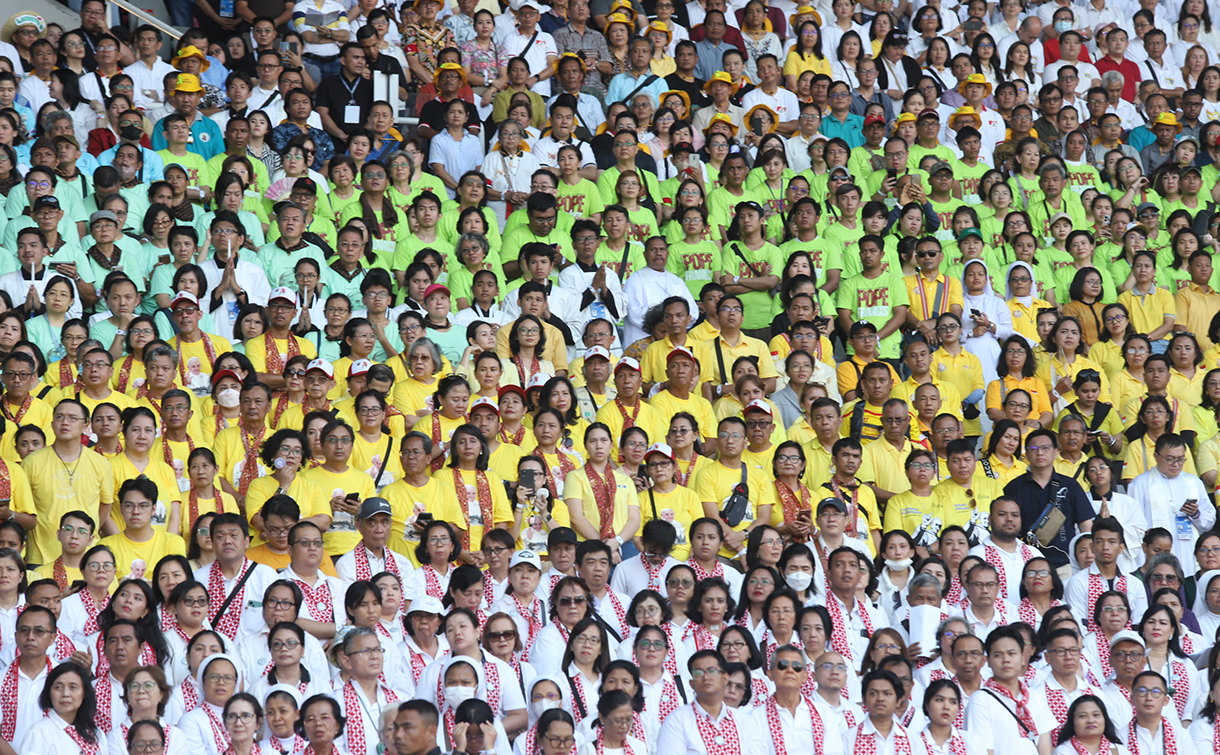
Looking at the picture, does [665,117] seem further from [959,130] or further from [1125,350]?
[1125,350]

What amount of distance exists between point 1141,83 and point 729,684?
1077cm

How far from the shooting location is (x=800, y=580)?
9.54 m

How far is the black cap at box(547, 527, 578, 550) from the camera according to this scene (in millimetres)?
9438

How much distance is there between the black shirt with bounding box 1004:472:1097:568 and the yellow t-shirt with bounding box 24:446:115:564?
215 inches

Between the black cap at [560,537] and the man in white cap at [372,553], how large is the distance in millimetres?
811

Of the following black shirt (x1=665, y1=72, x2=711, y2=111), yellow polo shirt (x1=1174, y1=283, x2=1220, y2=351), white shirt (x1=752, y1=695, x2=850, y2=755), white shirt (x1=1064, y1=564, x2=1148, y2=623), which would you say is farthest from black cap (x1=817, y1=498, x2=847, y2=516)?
black shirt (x1=665, y1=72, x2=711, y2=111)

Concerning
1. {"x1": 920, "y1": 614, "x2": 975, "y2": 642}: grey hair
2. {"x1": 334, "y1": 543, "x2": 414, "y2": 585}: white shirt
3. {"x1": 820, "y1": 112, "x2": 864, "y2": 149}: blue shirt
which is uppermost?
{"x1": 820, "y1": 112, "x2": 864, "y2": 149}: blue shirt

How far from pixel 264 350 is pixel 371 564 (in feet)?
7.43

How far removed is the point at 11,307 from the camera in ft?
34.9

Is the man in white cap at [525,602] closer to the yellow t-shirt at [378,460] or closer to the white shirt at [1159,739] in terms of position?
the yellow t-shirt at [378,460]

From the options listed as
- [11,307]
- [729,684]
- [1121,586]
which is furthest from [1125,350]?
[11,307]

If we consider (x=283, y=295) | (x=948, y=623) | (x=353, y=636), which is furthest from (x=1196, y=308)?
(x=353, y=636)

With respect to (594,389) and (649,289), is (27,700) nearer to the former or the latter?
(594,389)

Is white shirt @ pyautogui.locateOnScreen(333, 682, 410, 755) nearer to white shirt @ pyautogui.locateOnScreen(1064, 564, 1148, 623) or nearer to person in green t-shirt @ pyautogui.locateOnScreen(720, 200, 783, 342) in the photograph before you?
white shirt @ pyautogui.locateOnScreen(1064, 564, 1148, 623)
